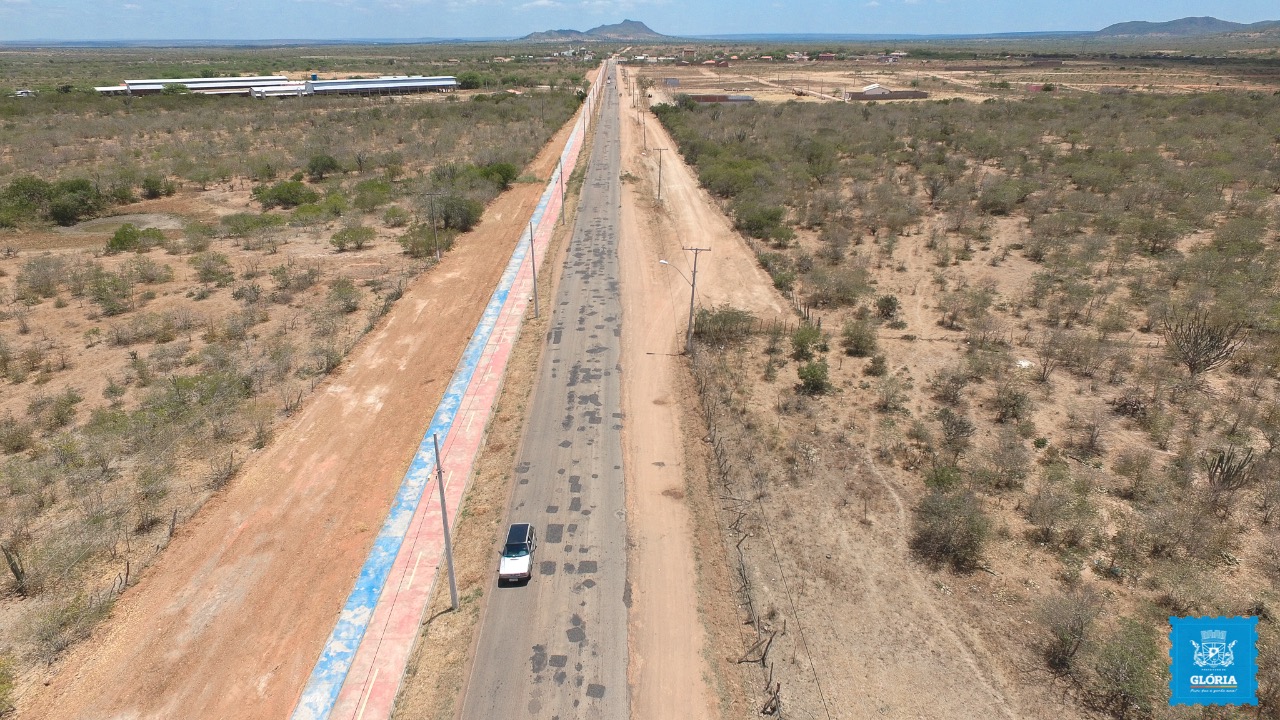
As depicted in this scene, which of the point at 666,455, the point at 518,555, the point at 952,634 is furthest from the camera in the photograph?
the point at 666,455

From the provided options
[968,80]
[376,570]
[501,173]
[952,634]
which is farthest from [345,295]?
[968,80]

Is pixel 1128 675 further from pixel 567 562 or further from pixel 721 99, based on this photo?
pixel 721 99

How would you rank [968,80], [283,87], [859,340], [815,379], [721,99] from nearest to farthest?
1. [815,379]
2. [859,340]
3. [721,99]
4. [283,87]
5. [968,80]

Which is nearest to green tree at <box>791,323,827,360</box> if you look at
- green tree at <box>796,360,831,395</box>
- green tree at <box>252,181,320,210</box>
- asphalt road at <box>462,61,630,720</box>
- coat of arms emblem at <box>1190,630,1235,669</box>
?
green tree at <box>796,360,831,395</box>

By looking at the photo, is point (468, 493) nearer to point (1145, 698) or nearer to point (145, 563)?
point (145, 563)

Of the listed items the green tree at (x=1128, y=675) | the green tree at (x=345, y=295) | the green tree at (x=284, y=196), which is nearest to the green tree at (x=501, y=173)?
the green tree at (x=284, y=196)
